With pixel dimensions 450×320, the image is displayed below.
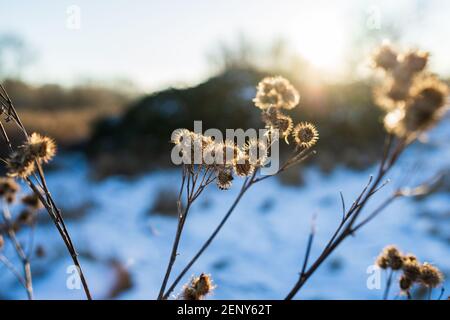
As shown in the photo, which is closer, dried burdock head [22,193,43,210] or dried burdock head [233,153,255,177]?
dried burdock head [233,153,255,177]

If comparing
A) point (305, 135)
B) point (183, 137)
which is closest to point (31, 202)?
point (183, 137)

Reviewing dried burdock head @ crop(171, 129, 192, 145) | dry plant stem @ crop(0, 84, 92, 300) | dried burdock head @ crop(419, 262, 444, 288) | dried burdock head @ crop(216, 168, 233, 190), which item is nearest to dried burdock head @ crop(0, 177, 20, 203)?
dry plant stem @ crop(0, 84, 92, 300)

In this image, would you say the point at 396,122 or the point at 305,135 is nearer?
the point at 396,122

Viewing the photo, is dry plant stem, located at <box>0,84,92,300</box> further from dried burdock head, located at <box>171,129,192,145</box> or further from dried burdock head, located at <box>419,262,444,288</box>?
dried burdock head, located at <box>419,262,444,288</box>

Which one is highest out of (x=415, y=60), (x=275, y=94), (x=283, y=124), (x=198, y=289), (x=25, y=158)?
(x=275, y=94)

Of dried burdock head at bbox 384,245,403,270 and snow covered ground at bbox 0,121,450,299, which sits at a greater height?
snow covered ground at bbox 0,121,450,299

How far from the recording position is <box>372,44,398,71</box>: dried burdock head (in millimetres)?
1278

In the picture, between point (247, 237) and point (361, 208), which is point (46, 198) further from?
point (247, 237)

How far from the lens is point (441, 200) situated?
852cm

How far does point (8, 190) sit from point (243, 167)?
56.1 inches

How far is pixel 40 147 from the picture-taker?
1.47 m

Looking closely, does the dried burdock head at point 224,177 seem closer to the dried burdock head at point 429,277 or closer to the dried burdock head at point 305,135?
the dried burdock head at point 305,135

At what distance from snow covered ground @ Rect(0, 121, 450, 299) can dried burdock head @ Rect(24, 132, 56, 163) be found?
3.58m
